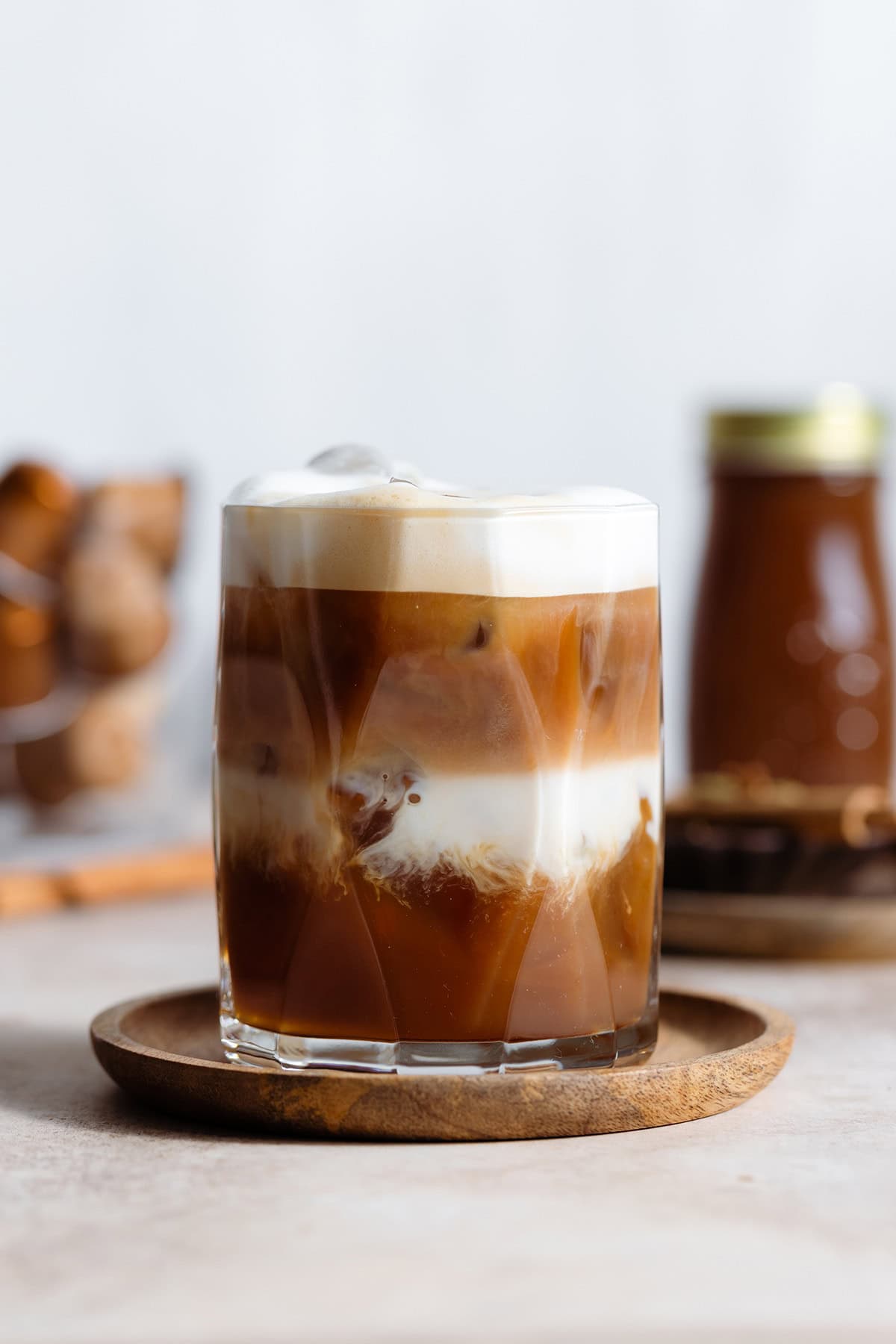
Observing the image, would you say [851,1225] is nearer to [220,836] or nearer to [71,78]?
[220,836]

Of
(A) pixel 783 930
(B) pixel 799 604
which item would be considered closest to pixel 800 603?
(B) pixel 799 604

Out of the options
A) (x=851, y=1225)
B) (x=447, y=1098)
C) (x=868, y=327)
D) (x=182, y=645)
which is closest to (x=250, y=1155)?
(x=447, y=1098)

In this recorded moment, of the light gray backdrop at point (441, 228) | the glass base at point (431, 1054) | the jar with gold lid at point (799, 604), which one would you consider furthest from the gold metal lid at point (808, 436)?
A: the glass base at point (431, 1054)

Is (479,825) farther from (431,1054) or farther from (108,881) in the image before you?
(108,881)

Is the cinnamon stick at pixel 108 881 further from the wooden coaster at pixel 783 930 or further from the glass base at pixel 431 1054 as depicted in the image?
the glass base at pixel 431 1054

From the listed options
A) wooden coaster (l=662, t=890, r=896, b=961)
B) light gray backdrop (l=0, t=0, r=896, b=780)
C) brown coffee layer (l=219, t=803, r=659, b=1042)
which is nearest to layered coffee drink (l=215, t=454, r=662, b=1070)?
brown coffee layer (l=219, t=803, r=659, b=1042)

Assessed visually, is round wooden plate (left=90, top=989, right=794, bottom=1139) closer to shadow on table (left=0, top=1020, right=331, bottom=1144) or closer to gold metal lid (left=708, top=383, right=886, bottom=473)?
shadow on table (left=0, top=1020, right=331, bottom=1144)

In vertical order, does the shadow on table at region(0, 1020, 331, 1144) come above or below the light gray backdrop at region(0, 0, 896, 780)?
below
